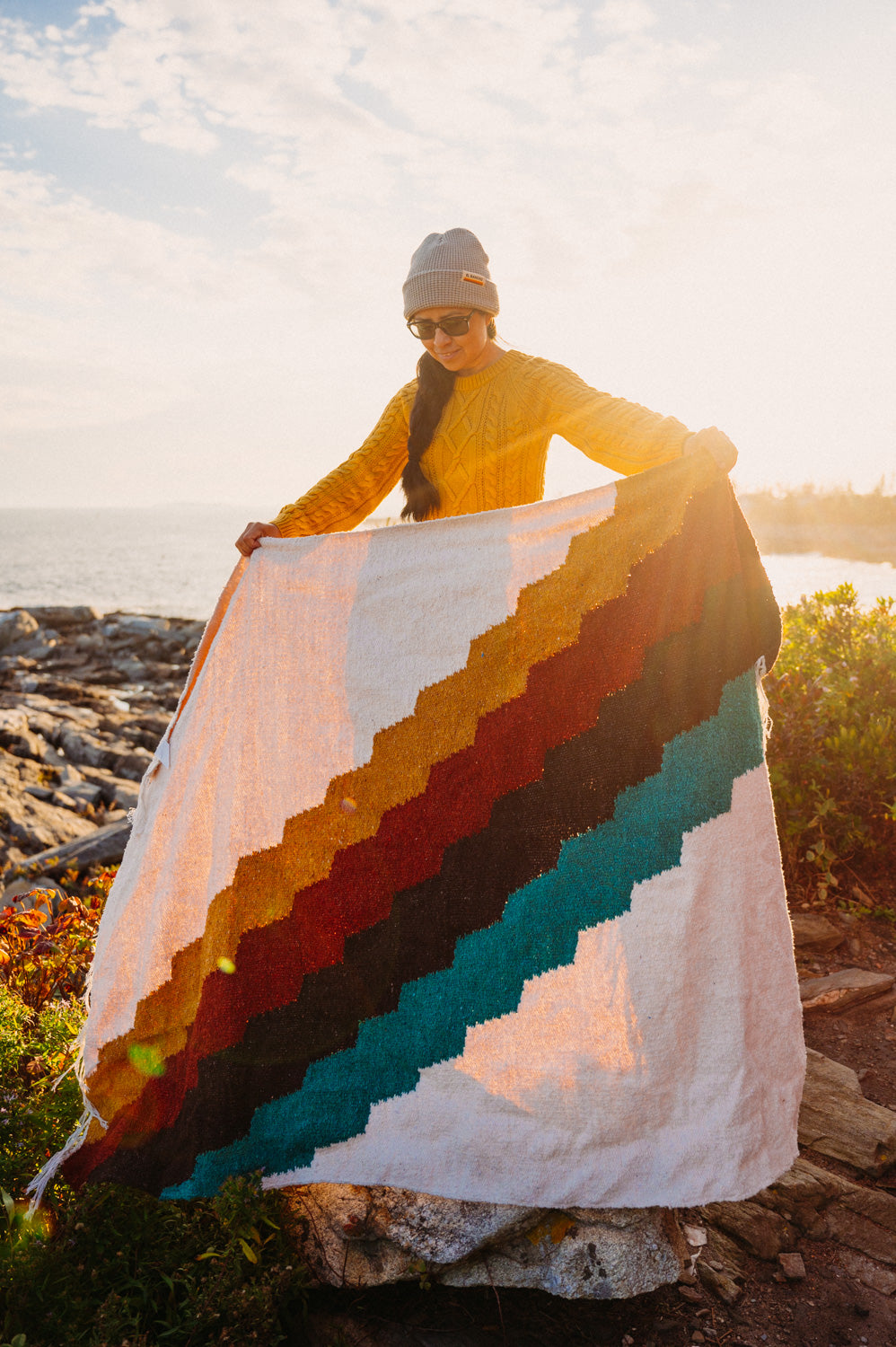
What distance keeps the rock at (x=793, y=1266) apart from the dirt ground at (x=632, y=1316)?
0.02 metres

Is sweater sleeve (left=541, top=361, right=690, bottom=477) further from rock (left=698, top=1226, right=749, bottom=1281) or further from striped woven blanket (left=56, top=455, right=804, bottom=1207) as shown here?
rock (left=698, top=1226, right=749, bottom=1281)

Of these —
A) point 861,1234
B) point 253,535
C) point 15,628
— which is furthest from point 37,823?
point 15,628

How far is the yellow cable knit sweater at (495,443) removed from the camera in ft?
7.97

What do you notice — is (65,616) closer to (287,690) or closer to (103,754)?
(103,754)

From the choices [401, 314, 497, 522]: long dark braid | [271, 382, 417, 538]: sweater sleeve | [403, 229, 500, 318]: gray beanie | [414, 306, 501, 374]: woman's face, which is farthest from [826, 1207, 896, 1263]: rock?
[403, 229, 500, 318]: gray beanie

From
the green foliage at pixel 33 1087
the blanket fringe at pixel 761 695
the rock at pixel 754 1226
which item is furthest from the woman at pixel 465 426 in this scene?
the rock at pixel 754 1226

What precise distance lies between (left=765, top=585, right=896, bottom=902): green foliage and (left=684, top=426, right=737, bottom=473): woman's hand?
8.52 ft

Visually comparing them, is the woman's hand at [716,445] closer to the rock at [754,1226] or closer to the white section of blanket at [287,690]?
the white section of blanket at [287,690]

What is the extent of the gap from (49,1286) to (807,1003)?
3.01 meters

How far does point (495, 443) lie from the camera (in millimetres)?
2707

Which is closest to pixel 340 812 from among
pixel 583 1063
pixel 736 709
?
pixel 583 1063

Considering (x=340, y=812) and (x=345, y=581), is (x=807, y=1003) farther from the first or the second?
(x=345, y=581)

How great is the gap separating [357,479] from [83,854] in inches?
147

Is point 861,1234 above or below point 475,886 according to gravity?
below
